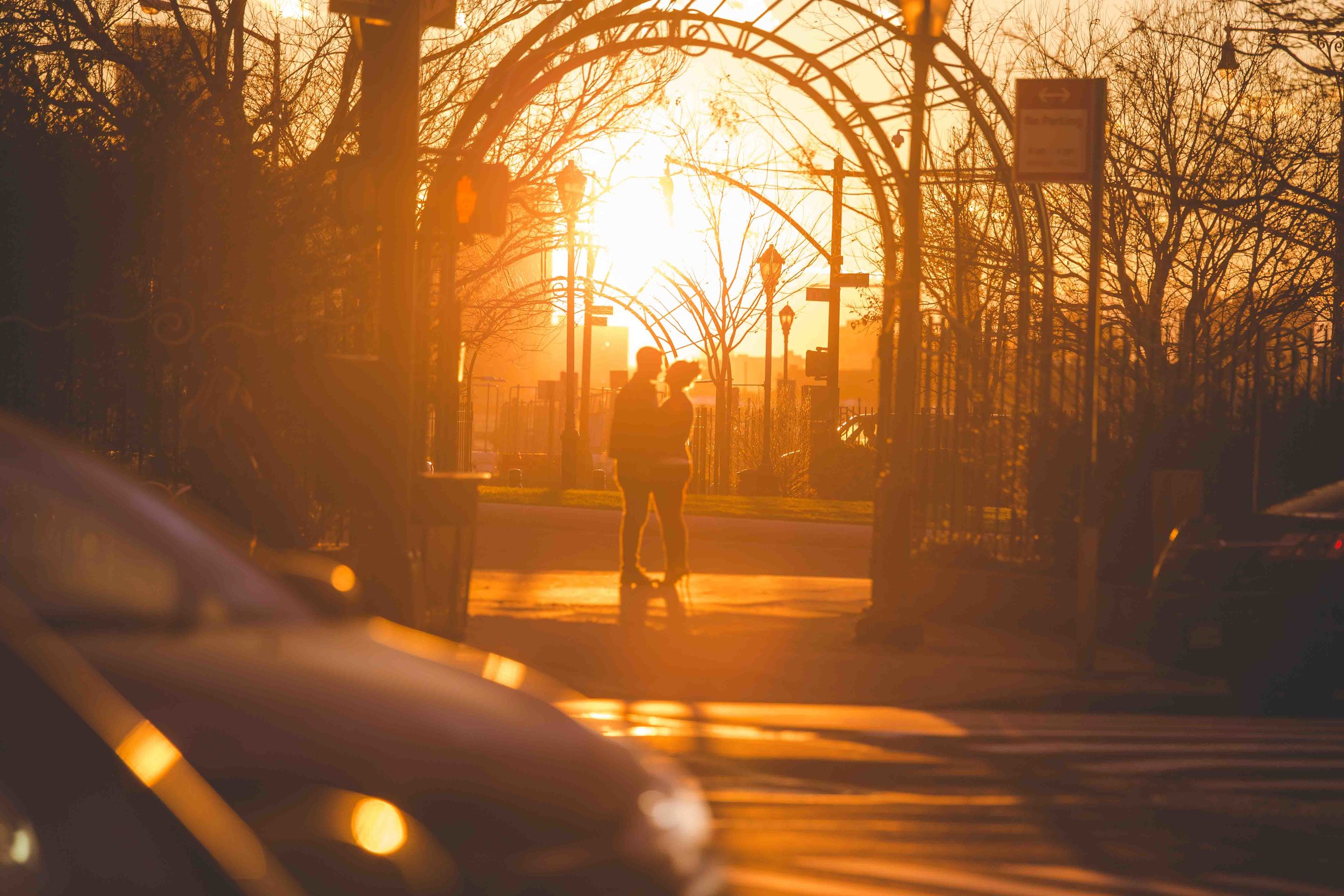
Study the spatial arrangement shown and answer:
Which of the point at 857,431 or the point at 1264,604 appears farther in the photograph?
the point at 857,431

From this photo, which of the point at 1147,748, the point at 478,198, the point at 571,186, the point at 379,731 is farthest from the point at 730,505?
the point at 379,731

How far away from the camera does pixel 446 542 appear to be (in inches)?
363

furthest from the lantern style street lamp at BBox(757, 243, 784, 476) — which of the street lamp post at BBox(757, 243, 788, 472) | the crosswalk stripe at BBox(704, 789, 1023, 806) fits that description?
the crosswalk stripe at BBox(704, 789, 1023, 806)

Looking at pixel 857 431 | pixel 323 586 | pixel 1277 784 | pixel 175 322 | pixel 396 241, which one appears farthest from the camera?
pixel 857 431

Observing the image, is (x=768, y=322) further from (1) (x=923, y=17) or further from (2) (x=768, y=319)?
(1) (x=923, y=17)

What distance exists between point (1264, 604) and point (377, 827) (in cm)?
680

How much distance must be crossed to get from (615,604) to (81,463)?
8421 millimetres

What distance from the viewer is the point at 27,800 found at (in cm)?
202

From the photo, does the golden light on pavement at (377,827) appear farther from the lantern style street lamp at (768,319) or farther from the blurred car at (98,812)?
the lantern style street lamp at (768,319)

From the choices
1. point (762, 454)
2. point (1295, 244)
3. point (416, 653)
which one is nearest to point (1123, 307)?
point (1295, 244)

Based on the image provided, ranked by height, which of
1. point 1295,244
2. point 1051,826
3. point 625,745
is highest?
point 1295,244

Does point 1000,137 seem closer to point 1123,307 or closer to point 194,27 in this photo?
point 1123,307

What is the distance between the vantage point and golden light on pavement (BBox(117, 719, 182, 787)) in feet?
6.73

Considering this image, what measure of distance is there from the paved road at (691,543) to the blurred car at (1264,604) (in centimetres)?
610
